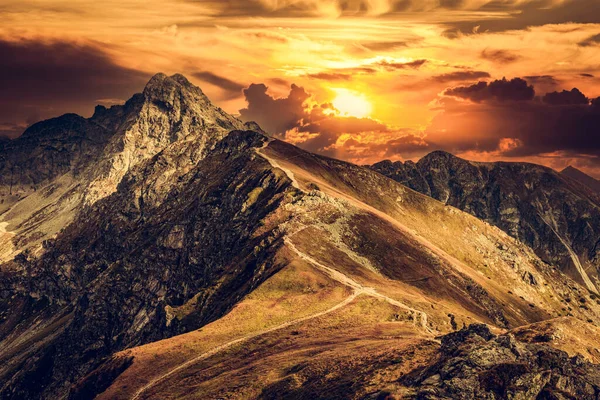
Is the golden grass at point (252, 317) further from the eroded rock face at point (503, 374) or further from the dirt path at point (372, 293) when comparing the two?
the eroded rock face at point (503, 374)

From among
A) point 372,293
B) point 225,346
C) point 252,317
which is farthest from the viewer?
point 372,293

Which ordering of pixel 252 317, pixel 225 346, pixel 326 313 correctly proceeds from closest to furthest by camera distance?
pixel 225 346, pixel 326 313, pixel 252 317

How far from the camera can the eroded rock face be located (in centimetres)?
8138

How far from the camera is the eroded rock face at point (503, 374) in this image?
81375 millimetres

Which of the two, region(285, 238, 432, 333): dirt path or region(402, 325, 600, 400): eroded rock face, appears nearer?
region(402, 325, 600, 400): eroded rock face

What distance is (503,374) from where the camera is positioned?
8412cm

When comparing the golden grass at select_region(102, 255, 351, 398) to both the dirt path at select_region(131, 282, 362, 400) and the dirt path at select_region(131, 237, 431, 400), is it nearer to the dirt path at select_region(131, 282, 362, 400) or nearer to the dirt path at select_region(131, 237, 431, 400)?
the dirt path at select_region(131, 282, 362, 400)

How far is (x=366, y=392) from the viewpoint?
287 feet

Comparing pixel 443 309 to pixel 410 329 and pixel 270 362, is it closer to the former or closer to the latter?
pixel 410 329

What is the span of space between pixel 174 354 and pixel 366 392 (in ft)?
272

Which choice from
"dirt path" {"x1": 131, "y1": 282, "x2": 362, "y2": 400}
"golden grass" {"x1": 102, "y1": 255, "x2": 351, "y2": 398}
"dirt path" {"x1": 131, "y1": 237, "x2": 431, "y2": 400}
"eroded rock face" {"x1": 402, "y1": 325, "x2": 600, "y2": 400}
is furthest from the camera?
"golden grass" {"x1": 102, "y1": 255, "x2": 351, "y2": 398}

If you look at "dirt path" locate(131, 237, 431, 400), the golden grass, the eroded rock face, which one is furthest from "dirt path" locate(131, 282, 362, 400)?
the eroded rock face

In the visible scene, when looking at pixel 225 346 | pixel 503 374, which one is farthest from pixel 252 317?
pixel 503 374

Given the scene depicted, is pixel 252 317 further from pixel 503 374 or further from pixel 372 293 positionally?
pixel 503 374
